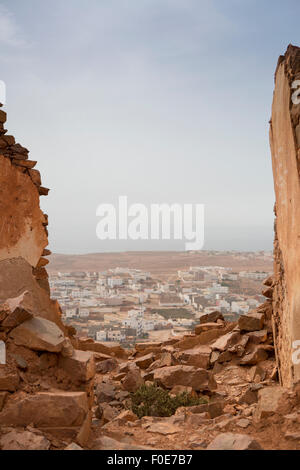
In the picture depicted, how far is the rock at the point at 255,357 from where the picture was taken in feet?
27.1

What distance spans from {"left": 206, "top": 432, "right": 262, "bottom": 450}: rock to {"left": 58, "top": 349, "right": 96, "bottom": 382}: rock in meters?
1.46

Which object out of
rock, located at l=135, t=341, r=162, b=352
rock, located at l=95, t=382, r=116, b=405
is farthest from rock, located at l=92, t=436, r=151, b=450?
rock, located at l=135, t=341, r=162, b=352

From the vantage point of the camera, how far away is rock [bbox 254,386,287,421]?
3838 mm

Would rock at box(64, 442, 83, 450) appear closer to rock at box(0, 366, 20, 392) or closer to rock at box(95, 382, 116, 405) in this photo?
rock at box(0, 366, 20, 392)

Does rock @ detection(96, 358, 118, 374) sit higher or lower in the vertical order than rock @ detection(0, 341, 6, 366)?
lower

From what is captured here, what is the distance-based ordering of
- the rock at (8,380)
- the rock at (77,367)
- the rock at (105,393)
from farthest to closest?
the rock at (105,393), the rock at (77,367), the rock at (8,380)

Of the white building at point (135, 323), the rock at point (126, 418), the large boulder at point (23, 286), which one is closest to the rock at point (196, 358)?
the large boulder at point (23, 286)

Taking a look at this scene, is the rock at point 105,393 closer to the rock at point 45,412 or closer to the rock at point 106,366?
the rock at point 106,366

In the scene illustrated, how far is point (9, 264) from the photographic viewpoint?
23.9 feet

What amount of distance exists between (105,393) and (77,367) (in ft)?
10.7

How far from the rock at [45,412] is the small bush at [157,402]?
244 centimetres

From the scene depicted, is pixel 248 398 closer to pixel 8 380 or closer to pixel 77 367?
pixel 77 367

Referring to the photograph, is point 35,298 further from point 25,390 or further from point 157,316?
point 157,316
